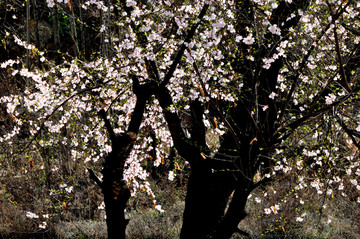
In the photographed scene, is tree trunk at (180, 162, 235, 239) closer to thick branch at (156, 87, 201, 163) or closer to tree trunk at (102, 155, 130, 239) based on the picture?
thick branch at (156, 87, 201, 163)

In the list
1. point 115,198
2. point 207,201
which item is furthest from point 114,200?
point 207,201

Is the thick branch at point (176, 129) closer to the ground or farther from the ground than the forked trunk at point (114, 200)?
farther from the ground

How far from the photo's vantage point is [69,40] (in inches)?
590

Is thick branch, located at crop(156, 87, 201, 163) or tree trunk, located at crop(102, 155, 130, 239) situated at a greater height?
thick branch, located at crop(156, 87, 201, 163)

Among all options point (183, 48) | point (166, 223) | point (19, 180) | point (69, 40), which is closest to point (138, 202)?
point (166, 223)

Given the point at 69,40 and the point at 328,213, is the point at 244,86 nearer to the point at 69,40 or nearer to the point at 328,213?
the point at 328,213

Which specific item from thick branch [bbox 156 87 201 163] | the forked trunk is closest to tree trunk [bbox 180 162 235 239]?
thick branch [bbox 156 87 201 163]

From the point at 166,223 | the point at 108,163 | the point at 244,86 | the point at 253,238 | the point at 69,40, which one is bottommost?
the point at 253,238

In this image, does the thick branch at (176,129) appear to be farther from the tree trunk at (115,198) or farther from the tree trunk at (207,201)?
the tree trunk at (115,198)

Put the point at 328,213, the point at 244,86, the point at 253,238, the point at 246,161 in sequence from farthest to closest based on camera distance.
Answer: the point at 328,213, the point at 253,238, the point at 244,86, the point at 246,161

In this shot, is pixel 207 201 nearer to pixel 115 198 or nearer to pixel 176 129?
pixel 176 129

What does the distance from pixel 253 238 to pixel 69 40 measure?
12.2 metres

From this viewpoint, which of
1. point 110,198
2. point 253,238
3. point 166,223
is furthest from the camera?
point 166,223

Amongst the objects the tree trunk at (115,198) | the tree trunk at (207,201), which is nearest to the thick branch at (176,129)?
the tree trunk at (207,201)
